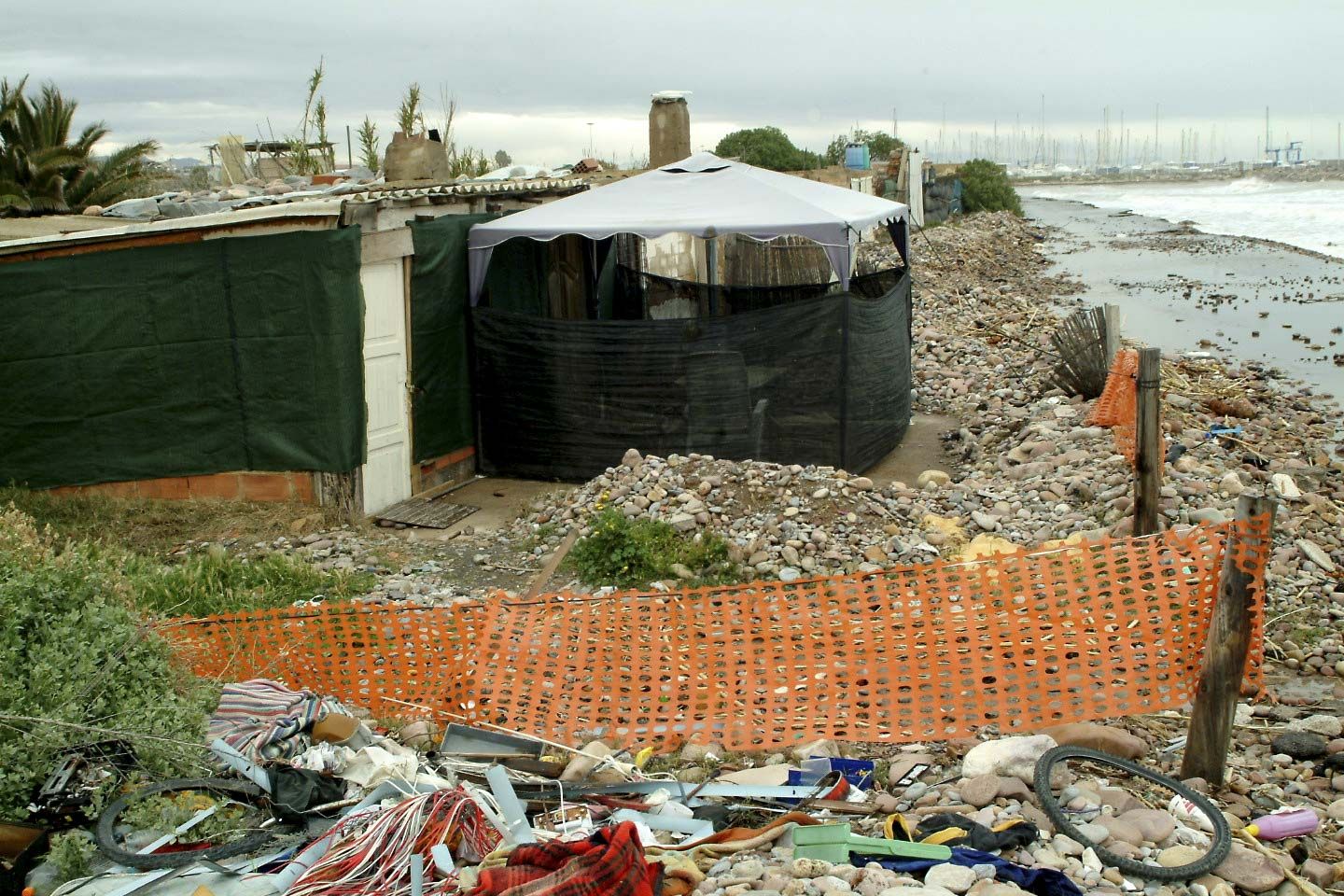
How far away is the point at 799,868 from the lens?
13.0 ft

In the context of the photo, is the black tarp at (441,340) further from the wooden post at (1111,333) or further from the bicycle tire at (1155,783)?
the bicycle tire at (1155,783)

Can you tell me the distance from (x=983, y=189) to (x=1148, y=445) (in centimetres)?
5636

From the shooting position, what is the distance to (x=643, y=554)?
845 cm

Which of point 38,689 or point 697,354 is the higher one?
point 697,354

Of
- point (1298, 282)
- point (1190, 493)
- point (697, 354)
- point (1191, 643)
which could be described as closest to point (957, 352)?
point (697, 354)

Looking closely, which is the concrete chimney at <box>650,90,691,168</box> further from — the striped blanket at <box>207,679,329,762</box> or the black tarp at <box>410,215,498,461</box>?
the striped blanket at <box>207,679,329,762</box>

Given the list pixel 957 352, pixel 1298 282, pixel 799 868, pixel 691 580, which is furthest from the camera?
pixel 1298 282

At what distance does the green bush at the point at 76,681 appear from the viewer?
14.8 ft

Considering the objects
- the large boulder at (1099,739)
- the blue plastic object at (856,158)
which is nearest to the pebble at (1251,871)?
the large boulder at (1099,739)

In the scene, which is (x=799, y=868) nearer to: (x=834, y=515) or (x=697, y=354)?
(x=834, y=515)

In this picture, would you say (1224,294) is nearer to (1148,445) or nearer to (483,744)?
(1148,445)

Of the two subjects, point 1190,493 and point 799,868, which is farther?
point 1190,493

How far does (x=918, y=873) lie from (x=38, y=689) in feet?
11.1

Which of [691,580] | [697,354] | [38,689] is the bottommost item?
[691,580]
